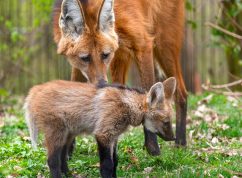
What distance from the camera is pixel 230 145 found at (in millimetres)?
5812

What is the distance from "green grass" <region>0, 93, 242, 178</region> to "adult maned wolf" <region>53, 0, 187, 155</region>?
0.93 ft

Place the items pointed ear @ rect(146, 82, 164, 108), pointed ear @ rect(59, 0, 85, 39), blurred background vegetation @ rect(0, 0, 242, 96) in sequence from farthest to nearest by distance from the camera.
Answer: blurred background vegetation @ rect(0, 0, 242, 96) < pointed ear @ rect(59, 0, 85, 39) < pointed ear @ rect(146, 82, 164, 108)

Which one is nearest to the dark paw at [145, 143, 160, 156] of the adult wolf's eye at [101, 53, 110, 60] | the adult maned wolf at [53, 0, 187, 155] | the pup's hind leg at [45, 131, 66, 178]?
the adult maned wolf at [53, 0, 187, 155]

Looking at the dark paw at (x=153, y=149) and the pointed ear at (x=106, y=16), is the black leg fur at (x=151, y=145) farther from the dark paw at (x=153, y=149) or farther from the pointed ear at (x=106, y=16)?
the pointed ear at (x=106, y=16)

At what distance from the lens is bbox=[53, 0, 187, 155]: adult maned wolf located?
543cm

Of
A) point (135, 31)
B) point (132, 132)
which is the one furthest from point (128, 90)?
point (132, 132)

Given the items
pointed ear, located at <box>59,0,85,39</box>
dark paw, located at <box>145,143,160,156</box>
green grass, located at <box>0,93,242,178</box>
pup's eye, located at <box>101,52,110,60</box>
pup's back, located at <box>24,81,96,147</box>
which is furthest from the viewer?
dark paw, located at <box>145,143,160,156</box>

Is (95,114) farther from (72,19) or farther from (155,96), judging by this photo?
(72,19)

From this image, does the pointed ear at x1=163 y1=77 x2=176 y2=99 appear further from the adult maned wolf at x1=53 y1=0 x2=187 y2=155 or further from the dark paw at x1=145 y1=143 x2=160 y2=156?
the dark paw at x1=145 y1=143 x2=160 y2=156

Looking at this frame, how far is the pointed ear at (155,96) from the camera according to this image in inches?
176

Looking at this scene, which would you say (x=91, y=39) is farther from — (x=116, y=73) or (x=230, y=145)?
(x=230, y=145)

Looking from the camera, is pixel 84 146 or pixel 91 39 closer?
pixel 91 39

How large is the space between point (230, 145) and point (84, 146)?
1.52 meters

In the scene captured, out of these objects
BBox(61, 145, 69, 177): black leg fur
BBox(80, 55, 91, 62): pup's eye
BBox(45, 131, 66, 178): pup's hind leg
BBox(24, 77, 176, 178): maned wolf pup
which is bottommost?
BBox(61, 145, 69, 177): black leg fur
